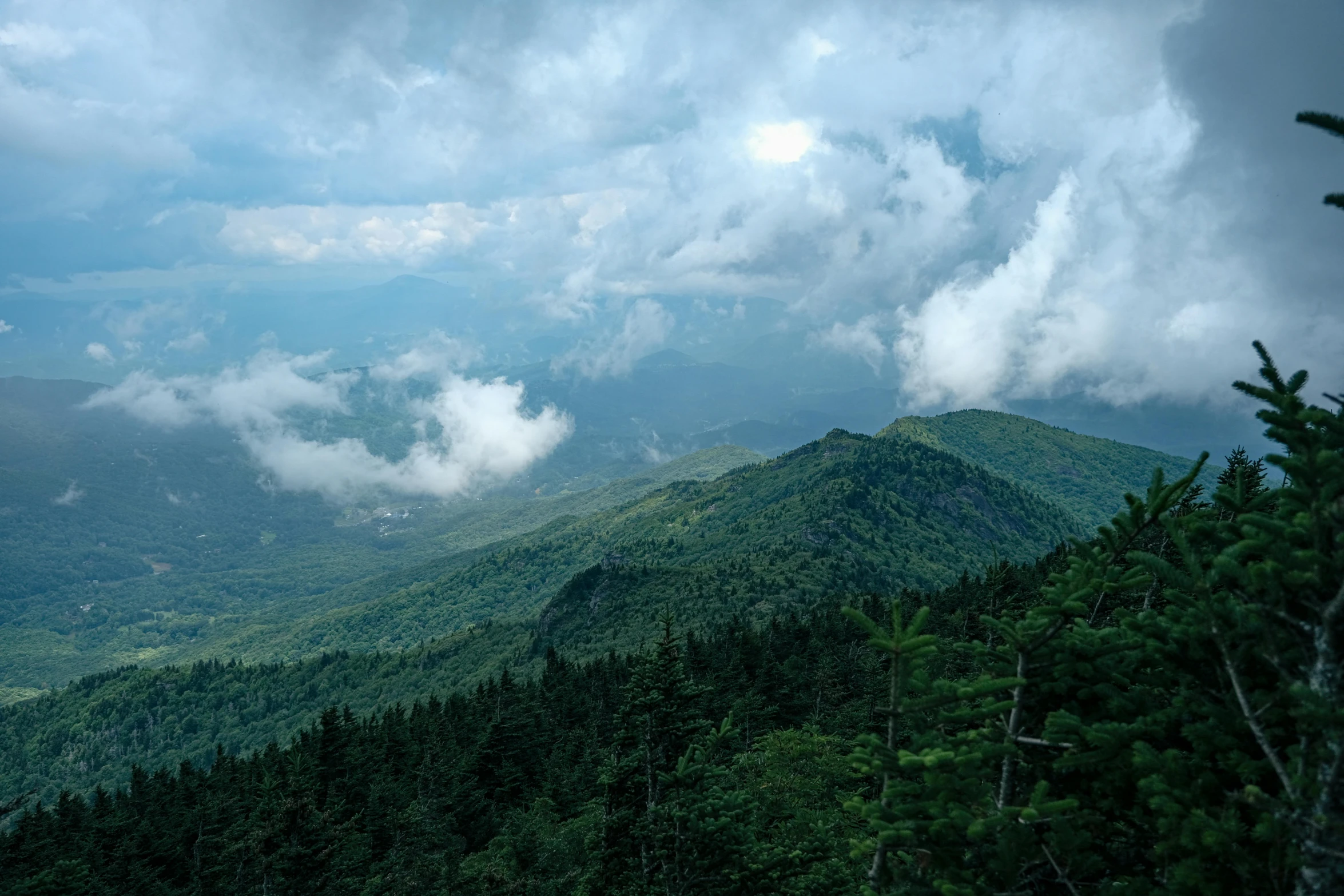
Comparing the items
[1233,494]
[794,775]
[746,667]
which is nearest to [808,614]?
[746,667]

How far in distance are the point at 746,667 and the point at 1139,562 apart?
305 feet

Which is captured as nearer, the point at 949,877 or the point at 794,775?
the point at 949,877

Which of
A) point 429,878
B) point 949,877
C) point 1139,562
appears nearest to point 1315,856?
point 1139,562

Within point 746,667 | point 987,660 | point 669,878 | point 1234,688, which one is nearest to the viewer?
point 1234,688

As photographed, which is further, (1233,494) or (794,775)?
(794,775)

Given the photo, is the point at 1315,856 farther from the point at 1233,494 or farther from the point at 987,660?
the point at 1233,494

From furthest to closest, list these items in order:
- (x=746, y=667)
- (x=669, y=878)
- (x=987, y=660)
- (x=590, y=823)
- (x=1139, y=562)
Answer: (x=746, y=667) → (x=590, y=823) → (x=669, y=878) → (x=987, y=660) → (x=1139, y=562)

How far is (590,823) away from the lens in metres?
42.2

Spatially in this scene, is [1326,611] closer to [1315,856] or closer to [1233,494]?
[1315,856]

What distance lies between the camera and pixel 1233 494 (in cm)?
1491

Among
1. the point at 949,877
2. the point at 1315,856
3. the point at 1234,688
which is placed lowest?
the point at 949,877

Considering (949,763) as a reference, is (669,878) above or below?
below

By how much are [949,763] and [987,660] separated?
2.50 metres

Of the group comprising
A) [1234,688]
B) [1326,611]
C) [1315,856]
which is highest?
[1326,611]
